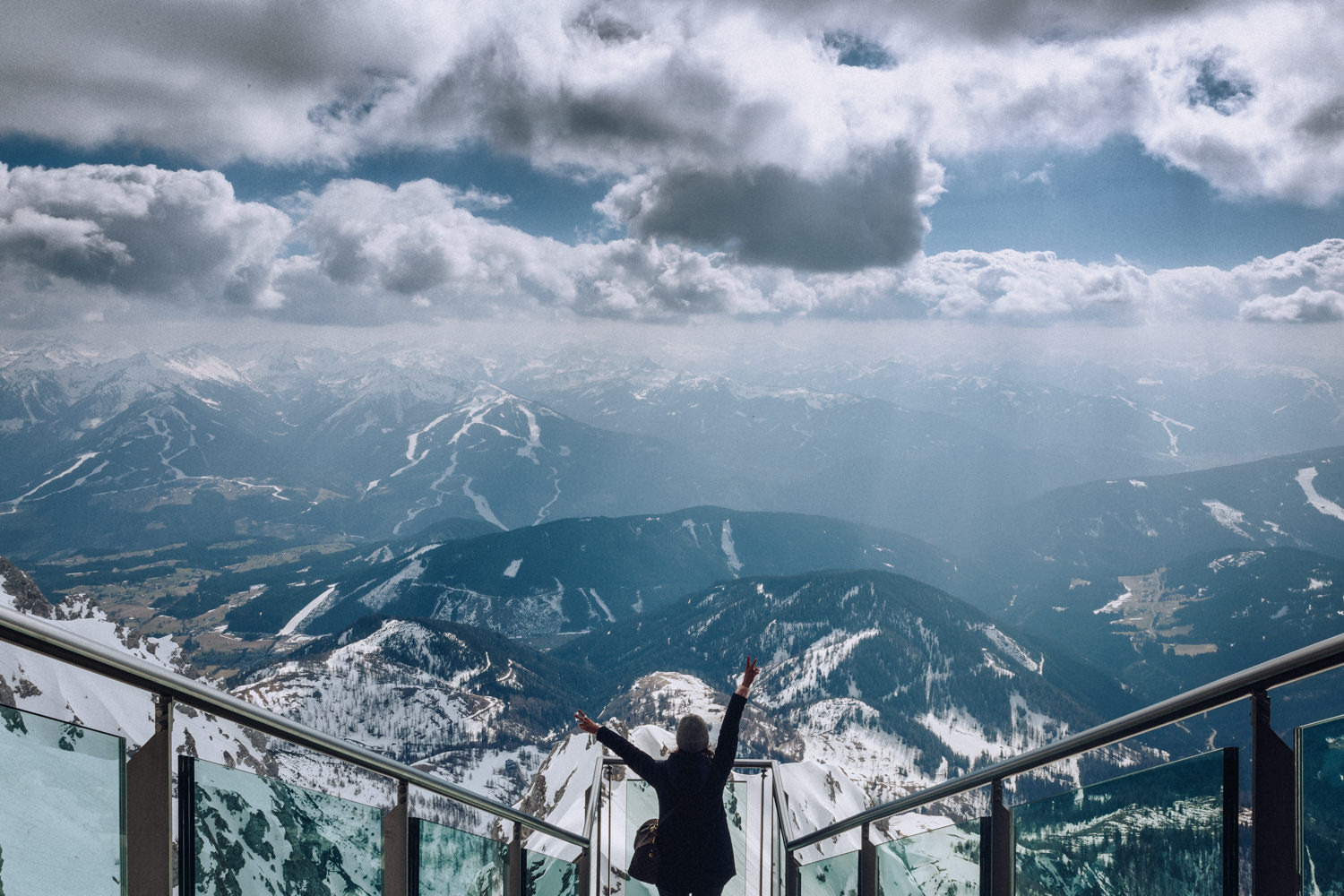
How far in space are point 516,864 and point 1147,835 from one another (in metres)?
5.47

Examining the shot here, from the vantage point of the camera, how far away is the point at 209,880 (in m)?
3.52

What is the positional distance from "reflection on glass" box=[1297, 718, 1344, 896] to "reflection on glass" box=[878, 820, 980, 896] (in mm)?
2101

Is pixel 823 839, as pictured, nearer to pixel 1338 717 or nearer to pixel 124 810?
pixel 1338 717

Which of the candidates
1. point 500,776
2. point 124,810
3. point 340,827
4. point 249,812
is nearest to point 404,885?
point 340,827

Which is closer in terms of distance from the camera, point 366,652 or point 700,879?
point 700,879

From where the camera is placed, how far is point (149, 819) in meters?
3.24

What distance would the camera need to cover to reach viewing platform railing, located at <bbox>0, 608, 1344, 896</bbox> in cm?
308

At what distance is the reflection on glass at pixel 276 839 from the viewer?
354cm

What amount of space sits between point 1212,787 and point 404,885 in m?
5.01

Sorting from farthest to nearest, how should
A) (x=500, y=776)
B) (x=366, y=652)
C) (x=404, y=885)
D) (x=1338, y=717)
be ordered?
1. (x=366, y=652)
2. (x=500, y=776)
3. (x=404, y=885)
4. (x=1338, y=717)

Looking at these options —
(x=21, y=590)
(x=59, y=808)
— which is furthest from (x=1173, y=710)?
(x=21, y=590)

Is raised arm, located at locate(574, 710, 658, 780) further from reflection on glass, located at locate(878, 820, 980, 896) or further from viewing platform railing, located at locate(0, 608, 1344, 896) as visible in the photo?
reflection on glass, located at locate(878, 820, 980, 896)

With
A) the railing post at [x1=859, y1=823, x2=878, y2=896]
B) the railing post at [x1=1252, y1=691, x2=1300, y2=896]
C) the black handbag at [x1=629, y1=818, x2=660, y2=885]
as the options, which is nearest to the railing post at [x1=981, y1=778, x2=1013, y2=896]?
the railing post at [x1=859, y1=823, x2=878, y2=896]

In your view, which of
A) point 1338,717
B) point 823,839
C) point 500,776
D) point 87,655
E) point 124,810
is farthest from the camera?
point 500,776
